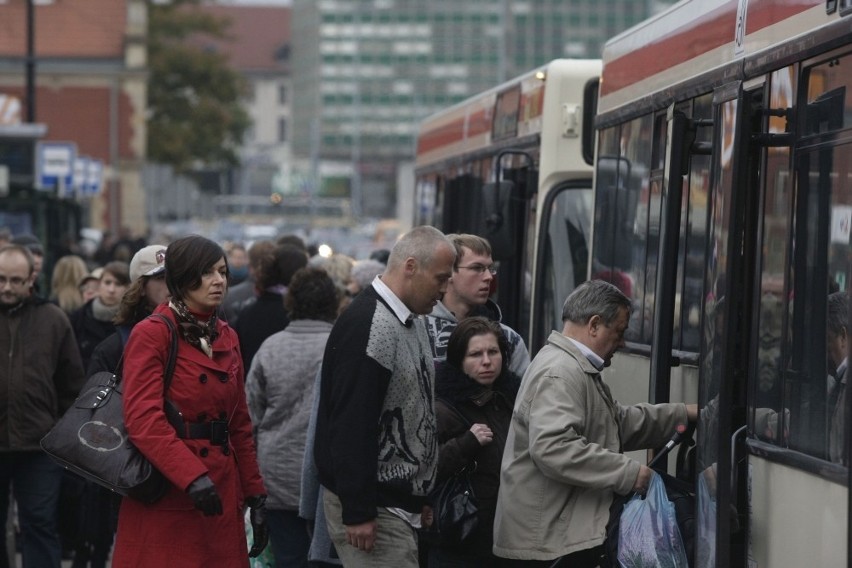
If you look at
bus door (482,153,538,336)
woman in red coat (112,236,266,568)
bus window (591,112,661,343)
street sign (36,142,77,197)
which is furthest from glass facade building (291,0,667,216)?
woman in red coat (112,236,266,568)

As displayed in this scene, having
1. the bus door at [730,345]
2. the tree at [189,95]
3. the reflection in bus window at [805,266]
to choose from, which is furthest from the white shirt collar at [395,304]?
the tree at [189,95]

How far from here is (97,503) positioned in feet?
30.9

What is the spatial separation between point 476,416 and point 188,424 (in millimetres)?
1175

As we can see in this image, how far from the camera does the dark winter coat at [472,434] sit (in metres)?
6.53

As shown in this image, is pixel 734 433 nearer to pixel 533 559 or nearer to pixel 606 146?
pixel 533 559

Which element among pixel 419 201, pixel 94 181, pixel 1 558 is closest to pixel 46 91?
pixel 94 181

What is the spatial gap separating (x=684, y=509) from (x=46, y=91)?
66.5 m

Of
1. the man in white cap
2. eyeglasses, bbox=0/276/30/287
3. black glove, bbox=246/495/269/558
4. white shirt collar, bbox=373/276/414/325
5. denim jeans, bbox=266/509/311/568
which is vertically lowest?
denim jeans, bbox=266/509/311/568

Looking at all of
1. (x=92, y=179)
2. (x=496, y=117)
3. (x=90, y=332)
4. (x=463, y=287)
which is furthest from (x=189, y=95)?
(x=463, y=287)

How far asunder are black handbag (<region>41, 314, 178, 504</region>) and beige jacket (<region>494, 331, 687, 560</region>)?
1.19 meters

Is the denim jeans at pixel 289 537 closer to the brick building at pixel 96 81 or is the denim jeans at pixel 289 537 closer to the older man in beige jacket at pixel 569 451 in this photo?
the older man in beige jacket at pixel 569 451

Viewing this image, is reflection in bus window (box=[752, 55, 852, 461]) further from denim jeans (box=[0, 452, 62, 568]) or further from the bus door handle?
denim jeans (box=[0, 452, 62, 568])

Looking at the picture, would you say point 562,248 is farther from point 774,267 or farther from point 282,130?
point 282,130

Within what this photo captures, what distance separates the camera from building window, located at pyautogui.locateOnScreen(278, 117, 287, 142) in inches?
6604
